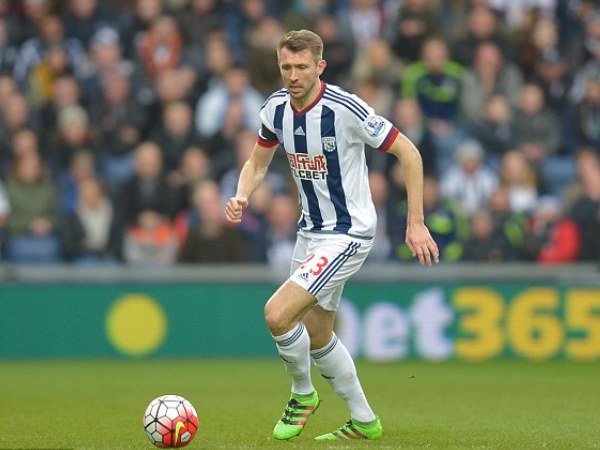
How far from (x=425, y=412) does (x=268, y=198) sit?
607 centimetres

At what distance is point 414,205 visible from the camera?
26.2ft

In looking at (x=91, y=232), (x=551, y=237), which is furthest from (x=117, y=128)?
(x=551, y=237)

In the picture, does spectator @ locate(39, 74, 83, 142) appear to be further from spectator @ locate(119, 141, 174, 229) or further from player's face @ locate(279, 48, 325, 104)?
player's face @ locate(279, 48, 325, 104)

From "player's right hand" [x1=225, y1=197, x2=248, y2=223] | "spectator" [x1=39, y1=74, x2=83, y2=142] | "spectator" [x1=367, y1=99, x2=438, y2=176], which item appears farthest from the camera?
"spectator" [x1=39, y1=74, x2=83, y2=142]

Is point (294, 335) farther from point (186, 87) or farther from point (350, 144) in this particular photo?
point (186, 87)

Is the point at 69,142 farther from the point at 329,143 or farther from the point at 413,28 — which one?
the point at 329,143

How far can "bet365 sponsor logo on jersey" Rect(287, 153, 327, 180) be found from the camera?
27.2 feet

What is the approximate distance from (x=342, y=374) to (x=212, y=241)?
24.6 ft

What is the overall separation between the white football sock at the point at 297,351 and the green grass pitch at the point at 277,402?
16.4 inches

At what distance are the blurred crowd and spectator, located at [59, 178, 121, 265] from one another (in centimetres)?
2

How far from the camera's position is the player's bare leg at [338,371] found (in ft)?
27.6

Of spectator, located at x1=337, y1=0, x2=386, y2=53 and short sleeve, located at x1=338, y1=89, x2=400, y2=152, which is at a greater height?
spectator, located at x1=337, y1=0, x2=386, y2=53

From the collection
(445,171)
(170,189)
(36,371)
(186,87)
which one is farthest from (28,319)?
(445,171)

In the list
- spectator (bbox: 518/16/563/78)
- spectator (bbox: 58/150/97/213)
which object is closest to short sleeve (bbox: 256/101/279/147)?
spectator (bbox: 58/150/97/213)
